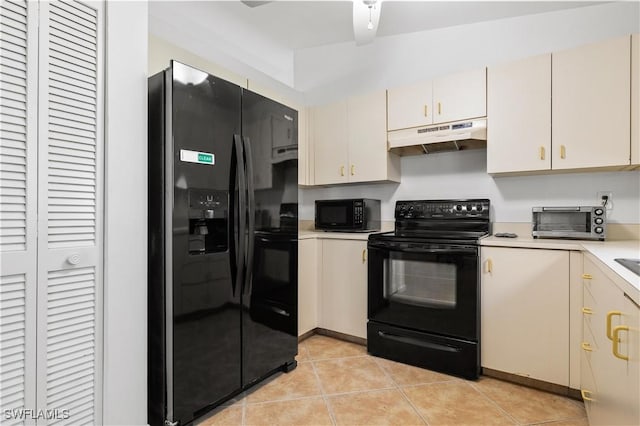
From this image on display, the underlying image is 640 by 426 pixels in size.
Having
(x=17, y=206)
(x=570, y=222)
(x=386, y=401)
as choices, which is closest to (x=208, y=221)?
(x=17, y=206)

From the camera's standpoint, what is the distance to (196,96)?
5.64 ft

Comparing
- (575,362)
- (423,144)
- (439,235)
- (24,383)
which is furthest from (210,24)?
(575,362)

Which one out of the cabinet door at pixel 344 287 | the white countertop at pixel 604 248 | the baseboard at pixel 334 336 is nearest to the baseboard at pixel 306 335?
the baseboard at pixel 334 336

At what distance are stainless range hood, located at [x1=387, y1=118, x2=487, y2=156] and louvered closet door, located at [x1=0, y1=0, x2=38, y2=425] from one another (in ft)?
7.49

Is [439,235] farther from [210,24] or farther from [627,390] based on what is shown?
[210,24]

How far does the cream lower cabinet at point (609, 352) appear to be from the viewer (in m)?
0.94

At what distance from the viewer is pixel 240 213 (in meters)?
1.94

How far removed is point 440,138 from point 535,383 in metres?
1.74

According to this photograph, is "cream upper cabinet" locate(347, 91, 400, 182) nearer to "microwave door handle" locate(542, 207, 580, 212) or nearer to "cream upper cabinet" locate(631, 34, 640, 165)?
"microwave door handle" locate(542, 207, 580, 212)

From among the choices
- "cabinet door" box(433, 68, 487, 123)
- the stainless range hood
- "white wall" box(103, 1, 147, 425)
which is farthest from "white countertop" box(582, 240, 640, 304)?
"white wall" box(103, 1, 147, 425)

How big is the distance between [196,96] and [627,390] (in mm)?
1998

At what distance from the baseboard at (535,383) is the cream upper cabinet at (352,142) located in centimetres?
163

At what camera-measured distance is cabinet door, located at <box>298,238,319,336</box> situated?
9.32 feet

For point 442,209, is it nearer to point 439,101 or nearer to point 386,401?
point 439,101
